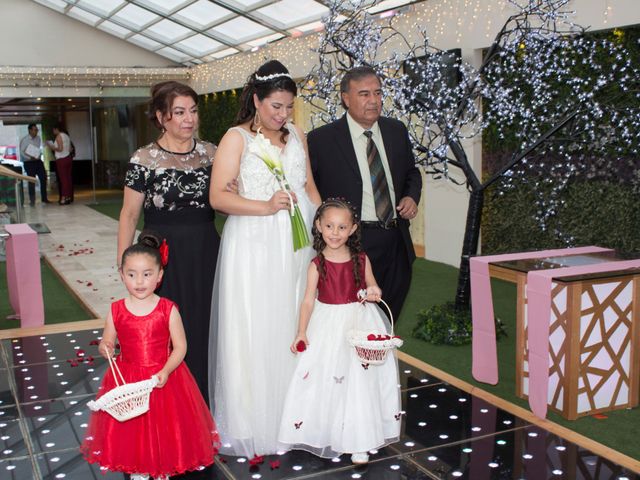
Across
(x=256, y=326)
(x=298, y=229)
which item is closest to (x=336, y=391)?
(x=256, y=326)

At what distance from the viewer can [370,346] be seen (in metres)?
3.31

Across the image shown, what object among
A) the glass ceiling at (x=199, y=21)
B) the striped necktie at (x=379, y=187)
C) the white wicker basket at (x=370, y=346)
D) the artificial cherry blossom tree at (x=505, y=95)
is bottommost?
the white wicker basket at (x=370, y=346)

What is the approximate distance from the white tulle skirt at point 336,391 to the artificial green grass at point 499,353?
120 cm

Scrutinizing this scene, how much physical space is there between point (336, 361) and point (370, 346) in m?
0.28

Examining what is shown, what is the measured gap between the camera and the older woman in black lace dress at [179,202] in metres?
3.62

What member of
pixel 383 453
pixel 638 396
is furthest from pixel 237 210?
pixel 638 396

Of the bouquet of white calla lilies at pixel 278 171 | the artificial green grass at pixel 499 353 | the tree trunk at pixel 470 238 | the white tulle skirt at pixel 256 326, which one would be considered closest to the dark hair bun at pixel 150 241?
the white tulle skirt at pixel 256 326

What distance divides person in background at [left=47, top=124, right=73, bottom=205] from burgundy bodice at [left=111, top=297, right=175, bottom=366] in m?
15.5

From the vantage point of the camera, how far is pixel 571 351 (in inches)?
163

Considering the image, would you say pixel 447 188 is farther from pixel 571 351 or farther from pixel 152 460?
pixel 152 460

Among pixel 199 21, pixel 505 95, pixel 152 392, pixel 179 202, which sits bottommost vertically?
pixel 152 392

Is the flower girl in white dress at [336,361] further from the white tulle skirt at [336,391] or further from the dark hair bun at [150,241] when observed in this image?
the dark hair bun at [150,241]

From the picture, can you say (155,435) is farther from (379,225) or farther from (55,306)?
(55,306)

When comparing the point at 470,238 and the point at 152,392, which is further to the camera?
the point at 470,238
